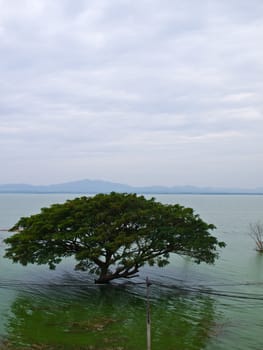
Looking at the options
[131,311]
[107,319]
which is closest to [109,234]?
[131,311]

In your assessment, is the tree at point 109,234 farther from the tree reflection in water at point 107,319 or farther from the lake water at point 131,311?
the lake water at point 131,311

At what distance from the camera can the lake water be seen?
67.4 ft

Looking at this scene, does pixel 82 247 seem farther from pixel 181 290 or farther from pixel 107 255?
pixel 181 290

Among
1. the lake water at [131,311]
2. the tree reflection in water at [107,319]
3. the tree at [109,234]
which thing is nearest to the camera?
the tree reflection in water at [107,319]

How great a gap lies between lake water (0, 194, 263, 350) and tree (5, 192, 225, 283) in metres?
2.69

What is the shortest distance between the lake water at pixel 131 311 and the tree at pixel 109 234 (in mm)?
→ 2686

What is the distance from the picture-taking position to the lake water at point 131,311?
20531mm

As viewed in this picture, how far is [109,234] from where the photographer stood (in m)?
29.8

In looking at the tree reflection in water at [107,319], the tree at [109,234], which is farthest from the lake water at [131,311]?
the tree at [109,234]

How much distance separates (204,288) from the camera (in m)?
33.3

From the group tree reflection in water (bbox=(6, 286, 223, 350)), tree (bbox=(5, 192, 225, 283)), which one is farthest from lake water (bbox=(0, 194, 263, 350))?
tree (bbox=(5, 192, 225, 283))

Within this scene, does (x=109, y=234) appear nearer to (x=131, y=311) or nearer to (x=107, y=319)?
(x=131, y=311)

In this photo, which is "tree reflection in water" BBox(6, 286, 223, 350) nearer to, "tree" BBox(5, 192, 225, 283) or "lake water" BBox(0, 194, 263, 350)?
"lake water" BBox(0, 194, 263, 350)

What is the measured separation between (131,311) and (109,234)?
5.97 metres
